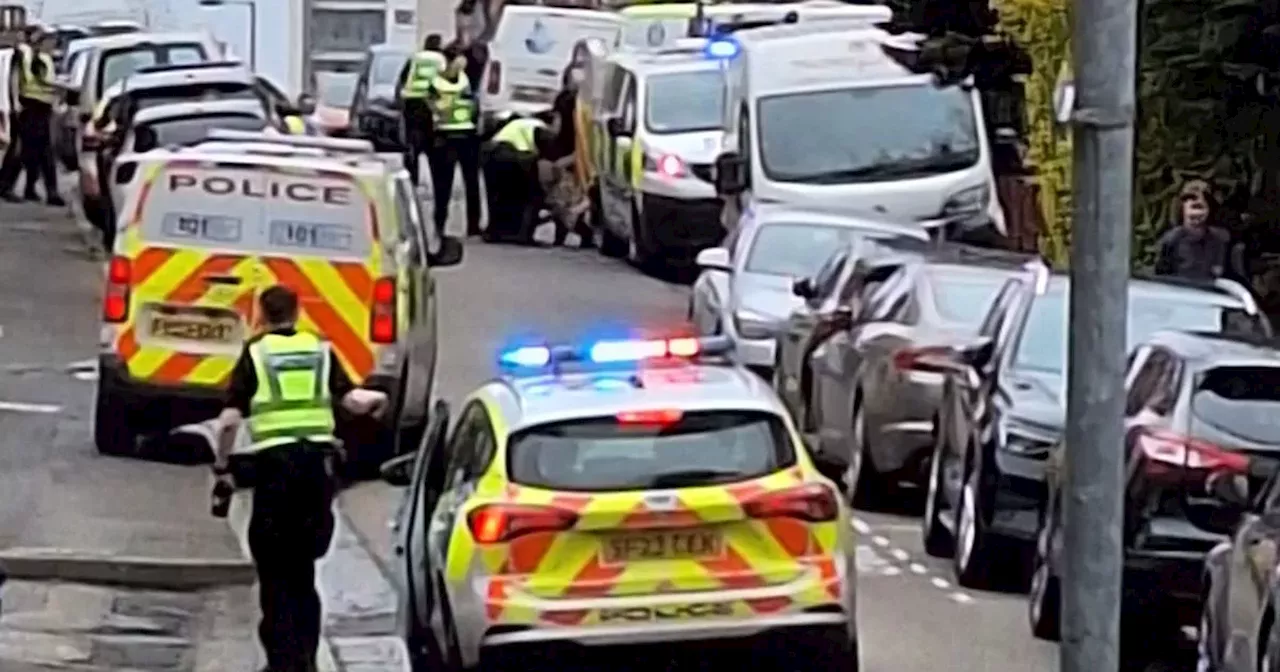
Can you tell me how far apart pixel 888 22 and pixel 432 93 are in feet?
24.2

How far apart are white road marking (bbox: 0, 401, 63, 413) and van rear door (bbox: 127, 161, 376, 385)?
2.94 metres

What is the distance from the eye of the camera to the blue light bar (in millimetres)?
29562

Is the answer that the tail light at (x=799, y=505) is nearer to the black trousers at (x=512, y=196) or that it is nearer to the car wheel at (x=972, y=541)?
the car wheel at (x=972, y=541)

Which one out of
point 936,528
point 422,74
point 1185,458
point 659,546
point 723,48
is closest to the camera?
point 659,546

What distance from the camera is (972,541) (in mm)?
15898

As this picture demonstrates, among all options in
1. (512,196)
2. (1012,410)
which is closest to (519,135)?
(512,196)

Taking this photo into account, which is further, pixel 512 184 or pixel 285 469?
pixel 512 184

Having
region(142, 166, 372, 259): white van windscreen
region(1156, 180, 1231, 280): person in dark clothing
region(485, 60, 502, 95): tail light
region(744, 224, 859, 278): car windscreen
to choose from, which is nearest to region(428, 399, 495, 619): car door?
region(142, 166, 372, 259): white van windscreen

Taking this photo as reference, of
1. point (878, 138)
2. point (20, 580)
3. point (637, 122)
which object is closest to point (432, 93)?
point (637, 122)

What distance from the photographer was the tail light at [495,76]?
3891 cm

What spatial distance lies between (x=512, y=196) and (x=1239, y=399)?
68.3 ft

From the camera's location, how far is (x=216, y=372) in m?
18.9

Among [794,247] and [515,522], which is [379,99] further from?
[515,522]

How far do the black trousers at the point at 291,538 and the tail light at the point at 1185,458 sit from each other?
3.41 metres
